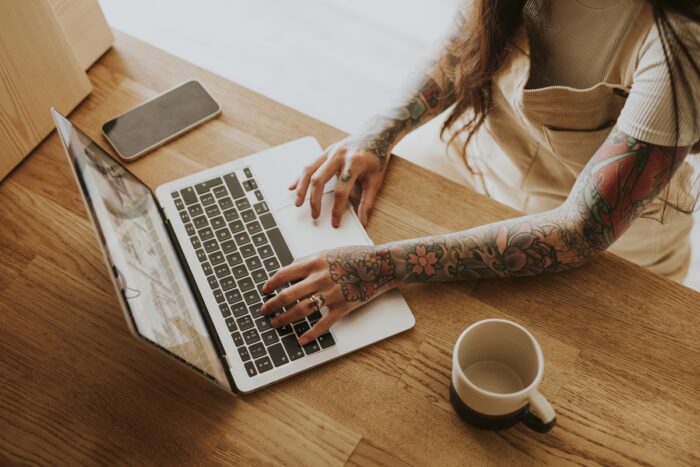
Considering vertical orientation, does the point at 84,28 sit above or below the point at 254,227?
above

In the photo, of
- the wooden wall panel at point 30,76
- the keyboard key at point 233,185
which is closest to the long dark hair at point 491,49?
the keyboard key at point 233,185

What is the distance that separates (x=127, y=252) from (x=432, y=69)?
0.65 meters

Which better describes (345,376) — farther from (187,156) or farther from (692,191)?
(692,191)

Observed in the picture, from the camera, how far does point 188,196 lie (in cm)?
102

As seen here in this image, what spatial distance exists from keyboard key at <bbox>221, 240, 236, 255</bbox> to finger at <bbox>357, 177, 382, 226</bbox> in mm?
205

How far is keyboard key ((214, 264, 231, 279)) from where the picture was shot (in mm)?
947

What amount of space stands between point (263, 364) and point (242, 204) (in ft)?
0.90

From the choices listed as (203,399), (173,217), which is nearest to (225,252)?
(173,217)

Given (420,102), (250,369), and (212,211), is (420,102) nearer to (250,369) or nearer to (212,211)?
(212,211)

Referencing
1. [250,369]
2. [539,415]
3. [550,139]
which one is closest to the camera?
[539,415]

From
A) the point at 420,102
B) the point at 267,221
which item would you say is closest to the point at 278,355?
the point at 267,221

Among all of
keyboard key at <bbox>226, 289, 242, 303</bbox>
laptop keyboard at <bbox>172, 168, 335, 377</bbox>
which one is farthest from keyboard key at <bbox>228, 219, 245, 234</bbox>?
keyboard key at <bbox>226, 289, 242, 303</bbox>

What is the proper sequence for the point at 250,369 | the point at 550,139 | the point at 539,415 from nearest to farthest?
the point at 539,415 < the point at 250,369 < the point at 550,139

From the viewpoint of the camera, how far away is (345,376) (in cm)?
87
